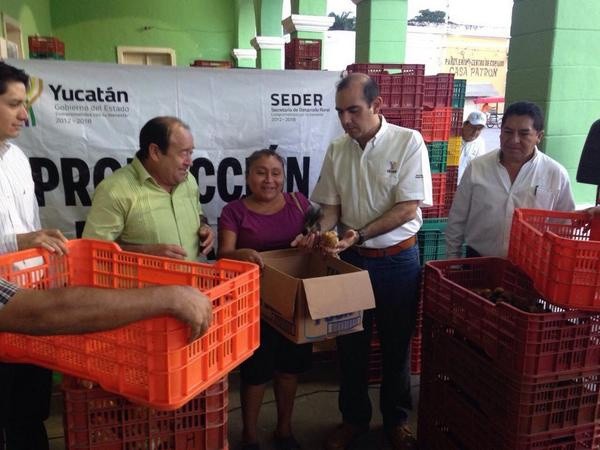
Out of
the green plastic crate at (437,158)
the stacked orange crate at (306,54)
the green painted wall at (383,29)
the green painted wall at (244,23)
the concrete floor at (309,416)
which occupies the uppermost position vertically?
the green painted wall at (244,23)

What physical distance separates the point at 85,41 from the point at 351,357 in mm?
10320

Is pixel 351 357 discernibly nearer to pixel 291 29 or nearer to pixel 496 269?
pixel 496 269

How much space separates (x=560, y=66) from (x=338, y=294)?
2.44m

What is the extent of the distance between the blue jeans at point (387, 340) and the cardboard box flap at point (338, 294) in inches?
19.7

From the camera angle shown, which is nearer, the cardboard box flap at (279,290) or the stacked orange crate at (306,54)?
the cardboard box flap at (279,290)

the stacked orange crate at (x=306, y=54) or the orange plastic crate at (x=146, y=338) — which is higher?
the stacked orange crate at (x=306, y=54)

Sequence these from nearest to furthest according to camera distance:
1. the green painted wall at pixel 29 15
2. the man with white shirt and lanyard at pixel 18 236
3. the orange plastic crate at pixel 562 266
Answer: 1. the orange plastic crate at pixel 562 266
2. the man with white shirt and lanyard at pixel 18 236
3. the green painted wall at pixel 29 15

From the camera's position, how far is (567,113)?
10.6 feet

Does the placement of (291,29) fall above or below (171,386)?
above

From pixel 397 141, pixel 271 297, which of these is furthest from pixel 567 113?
pixel 271 297

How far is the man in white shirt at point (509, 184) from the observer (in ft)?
7.50

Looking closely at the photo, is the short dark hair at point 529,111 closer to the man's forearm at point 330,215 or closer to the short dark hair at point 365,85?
the short dark hair at point 365,85

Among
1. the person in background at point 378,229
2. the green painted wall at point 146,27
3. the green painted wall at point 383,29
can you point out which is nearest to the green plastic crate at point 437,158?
the person in background at point 378,229

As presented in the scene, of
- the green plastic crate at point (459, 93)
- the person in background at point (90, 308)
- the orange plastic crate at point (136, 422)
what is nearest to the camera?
the person in background at point (90, 308)
